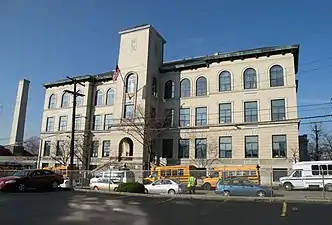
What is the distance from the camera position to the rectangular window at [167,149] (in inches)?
1988

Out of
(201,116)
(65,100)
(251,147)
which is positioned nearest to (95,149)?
(65,100)

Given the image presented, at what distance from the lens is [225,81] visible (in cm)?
4850

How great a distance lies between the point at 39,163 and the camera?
199 ft

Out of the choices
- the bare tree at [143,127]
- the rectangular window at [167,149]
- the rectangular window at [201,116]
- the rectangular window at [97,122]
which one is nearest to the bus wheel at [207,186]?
the bare tree at [143,127]

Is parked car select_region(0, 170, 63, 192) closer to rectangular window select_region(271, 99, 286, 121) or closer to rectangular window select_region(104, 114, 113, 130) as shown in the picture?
rectangular window select_region(271, 99, 286, 121)

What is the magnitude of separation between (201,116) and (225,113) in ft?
13.0

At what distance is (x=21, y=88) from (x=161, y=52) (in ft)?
150

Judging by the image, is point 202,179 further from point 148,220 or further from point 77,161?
point 77,161

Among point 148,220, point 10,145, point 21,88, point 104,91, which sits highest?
point 21,88

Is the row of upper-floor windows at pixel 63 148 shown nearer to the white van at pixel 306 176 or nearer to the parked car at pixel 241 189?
the white van at pixel 306 176

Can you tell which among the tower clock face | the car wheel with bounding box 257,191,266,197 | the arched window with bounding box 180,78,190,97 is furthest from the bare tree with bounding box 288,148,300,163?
the tower clock face

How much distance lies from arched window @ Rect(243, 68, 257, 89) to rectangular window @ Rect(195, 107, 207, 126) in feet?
23.1

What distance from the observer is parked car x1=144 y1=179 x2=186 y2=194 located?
26812 mm

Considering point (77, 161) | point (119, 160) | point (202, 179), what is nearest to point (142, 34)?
point (119, 160)
